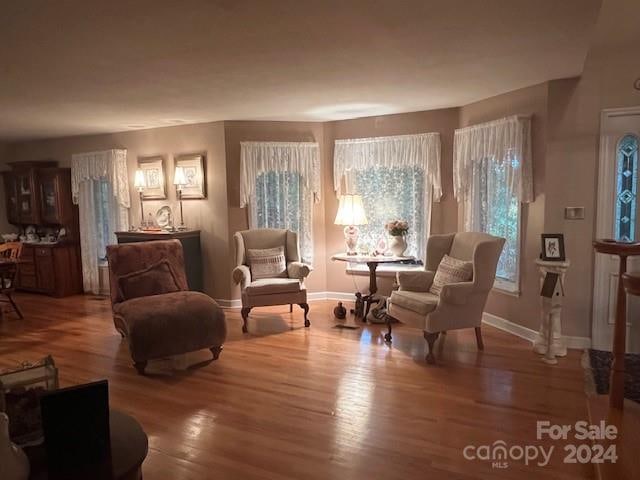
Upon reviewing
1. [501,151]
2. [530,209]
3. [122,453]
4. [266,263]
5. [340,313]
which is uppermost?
[501,151]

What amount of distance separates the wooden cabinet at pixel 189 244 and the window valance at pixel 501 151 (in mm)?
3115

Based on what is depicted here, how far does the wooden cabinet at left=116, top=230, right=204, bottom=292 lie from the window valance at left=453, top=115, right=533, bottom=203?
3.11m

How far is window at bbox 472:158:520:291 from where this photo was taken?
439 cm

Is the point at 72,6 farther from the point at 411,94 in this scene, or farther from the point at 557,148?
the point at 557,148

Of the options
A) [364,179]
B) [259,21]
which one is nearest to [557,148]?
[364,179]

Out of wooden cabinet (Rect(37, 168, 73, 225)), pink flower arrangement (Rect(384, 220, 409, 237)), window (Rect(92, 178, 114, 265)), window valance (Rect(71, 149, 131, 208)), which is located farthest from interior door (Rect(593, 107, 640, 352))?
wooden cabinet (Rect(37, 168, 73, 225))

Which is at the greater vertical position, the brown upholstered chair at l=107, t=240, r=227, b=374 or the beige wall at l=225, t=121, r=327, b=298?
the beige wall at l=225, t=121, r=327, b=298

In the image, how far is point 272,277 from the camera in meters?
5.03

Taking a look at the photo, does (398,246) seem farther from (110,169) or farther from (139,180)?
(110,169)

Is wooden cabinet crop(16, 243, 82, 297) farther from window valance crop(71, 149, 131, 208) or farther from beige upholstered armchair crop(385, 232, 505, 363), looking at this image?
beige upholstered armchair crop(385, 232, 505, 363)

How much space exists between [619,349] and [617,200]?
1.70 meters

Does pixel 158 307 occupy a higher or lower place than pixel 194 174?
lower

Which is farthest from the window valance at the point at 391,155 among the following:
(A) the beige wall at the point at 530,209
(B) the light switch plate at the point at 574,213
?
(B) the light switch plate at the point at 574,213

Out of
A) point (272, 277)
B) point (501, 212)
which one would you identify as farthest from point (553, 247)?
point (272, 277)
